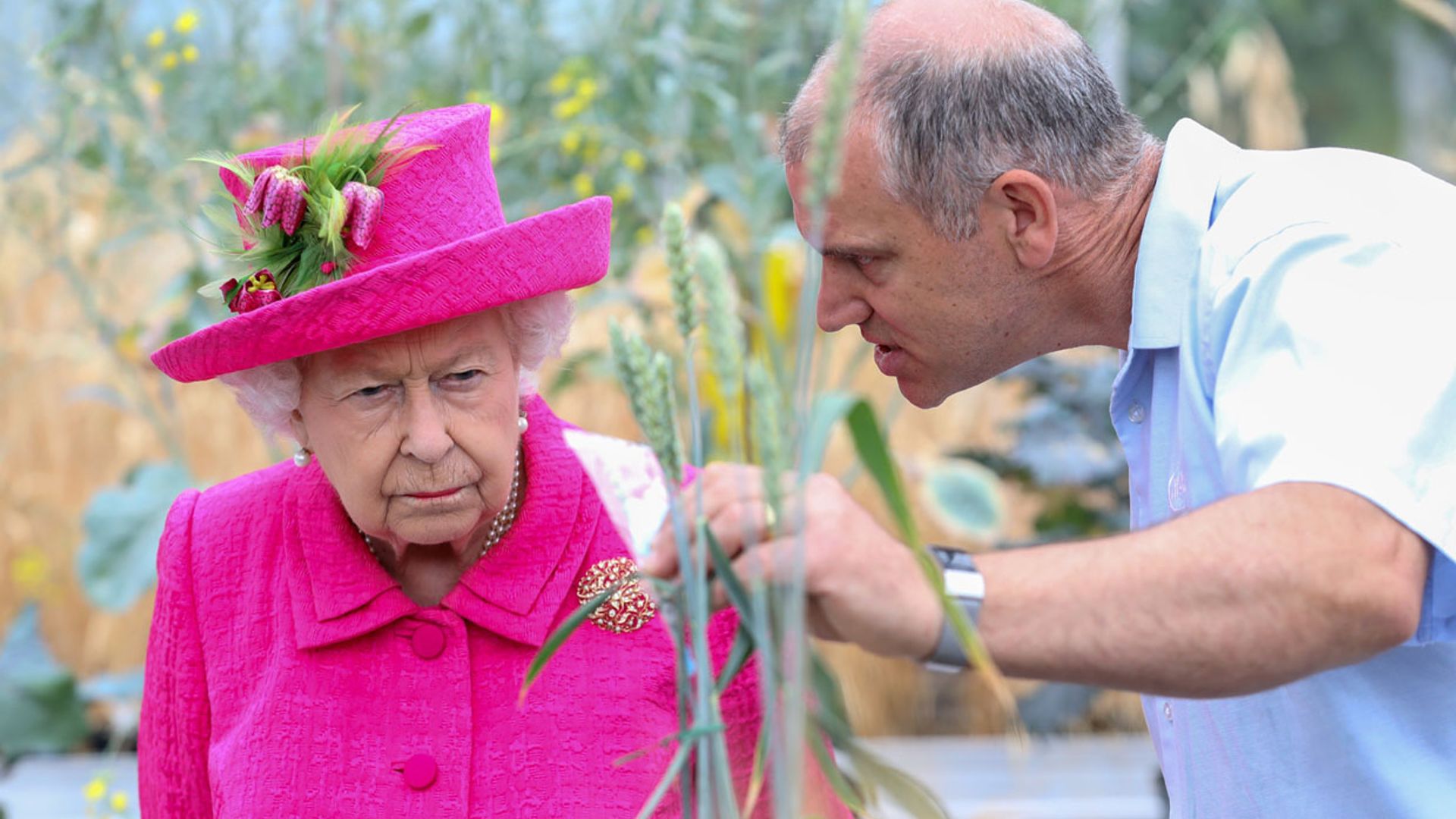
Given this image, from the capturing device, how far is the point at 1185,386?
188 centimetres

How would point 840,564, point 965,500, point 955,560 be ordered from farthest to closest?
point 965,500 → point 955,560 → point 840,564

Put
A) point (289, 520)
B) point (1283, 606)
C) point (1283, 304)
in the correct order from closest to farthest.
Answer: point (1283, 606) < point (1283, 304) < point (289, 520)

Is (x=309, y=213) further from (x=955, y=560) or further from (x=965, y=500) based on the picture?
(x=965, y=500)

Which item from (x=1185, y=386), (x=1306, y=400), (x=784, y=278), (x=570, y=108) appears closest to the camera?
(x=1306, y=400)

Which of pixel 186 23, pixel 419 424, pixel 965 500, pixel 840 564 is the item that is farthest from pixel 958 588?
pixel 186 23

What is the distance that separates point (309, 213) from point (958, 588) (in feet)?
3.23

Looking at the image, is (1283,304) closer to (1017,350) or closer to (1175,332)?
(1175,332)

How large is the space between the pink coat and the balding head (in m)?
0.60

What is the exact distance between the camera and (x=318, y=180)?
196cm

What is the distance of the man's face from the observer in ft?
6.31

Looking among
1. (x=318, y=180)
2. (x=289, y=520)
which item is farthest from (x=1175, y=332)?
(x=289, y=520)

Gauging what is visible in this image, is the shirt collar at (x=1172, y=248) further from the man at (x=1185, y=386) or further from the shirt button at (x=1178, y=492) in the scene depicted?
the shirt button at (x=1178, y=492)

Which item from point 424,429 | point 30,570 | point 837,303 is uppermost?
point 30,570

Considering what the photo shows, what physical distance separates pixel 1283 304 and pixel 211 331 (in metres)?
1.20
